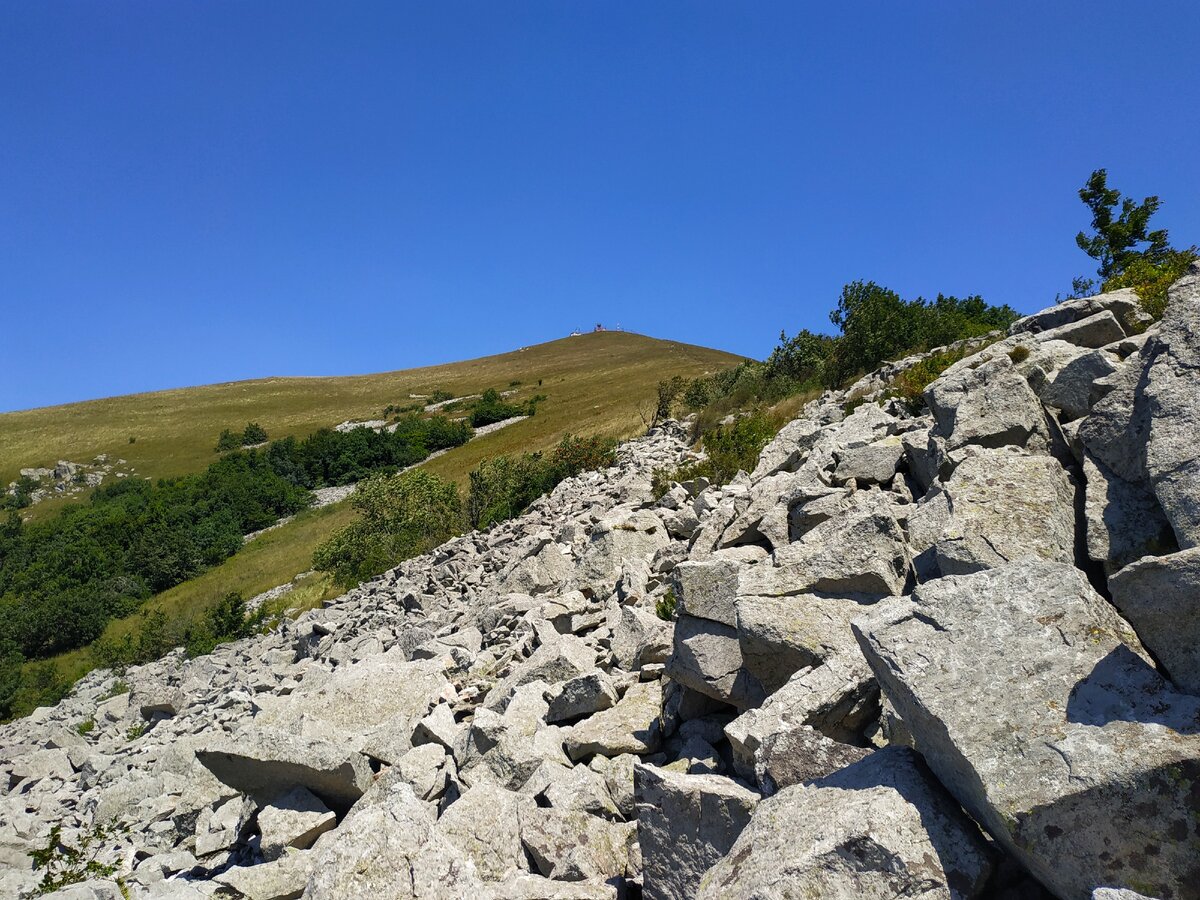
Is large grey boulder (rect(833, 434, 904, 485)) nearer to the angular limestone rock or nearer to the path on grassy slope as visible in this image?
the angular limestone rock

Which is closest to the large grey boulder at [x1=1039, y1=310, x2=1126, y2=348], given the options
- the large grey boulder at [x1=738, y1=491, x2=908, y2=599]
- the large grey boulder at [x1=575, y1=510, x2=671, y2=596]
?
the large grey boulder at [x1=738, y1=491, x2=908, y2=599]

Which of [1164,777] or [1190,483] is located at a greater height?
[1190,483]

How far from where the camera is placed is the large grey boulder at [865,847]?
3230 millimetres

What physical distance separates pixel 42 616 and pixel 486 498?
33.1 metres

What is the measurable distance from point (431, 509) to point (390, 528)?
2.00 metres

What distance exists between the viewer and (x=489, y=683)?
9555 millimetres

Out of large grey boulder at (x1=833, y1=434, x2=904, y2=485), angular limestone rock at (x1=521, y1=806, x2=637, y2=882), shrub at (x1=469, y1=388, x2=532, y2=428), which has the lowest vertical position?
angular limestone rock at (x1=521, y1=806, x2=637, y2=882)

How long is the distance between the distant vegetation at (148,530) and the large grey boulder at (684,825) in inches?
1338

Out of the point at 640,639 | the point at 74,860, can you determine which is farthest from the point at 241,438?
the point at 640,639

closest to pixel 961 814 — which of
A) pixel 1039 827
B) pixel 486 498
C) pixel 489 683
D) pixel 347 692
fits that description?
pixel 1039 827

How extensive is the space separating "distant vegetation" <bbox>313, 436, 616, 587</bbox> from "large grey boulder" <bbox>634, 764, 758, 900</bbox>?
23.1 m

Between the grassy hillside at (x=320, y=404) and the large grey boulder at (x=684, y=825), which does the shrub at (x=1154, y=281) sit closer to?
the large grey boulder at (x=684, y=825)

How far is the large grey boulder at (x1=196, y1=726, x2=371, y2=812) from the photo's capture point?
7297mm

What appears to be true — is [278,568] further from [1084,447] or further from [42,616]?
[1084,447]
